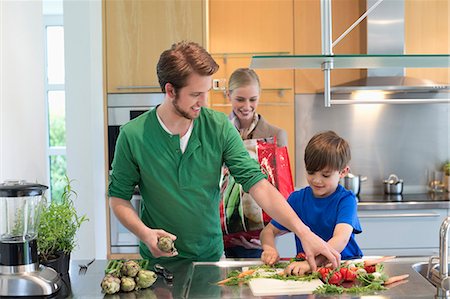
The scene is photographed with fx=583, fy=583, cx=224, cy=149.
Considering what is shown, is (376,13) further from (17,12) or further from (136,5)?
(17,12)

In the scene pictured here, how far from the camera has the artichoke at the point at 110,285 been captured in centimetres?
168

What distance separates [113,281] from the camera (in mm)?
1690

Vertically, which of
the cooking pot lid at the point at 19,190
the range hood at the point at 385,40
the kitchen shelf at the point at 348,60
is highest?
the range hood at the point at 385,40

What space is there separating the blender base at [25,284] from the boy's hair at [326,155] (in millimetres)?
1030

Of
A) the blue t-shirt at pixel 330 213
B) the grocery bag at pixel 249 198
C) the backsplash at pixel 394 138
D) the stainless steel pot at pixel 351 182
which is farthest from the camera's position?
the backsplash at pixel 394 138

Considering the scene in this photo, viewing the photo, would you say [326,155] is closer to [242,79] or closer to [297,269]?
[297,269]

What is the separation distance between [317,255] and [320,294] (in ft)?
0.80

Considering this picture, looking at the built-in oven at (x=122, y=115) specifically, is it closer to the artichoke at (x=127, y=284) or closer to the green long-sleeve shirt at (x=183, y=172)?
the green long-sleeve shirt at (x=183, y=172)

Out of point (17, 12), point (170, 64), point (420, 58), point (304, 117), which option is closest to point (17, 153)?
point (17, 12)

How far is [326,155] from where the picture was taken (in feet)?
7.16

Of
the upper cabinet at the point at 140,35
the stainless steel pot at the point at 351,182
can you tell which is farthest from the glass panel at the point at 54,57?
the stainless steel pot at the point at 351,182

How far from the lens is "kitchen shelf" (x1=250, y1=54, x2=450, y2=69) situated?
1918 millimetres

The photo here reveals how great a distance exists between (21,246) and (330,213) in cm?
110

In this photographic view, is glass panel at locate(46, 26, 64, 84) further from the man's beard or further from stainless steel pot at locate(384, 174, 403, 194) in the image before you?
the man's beard
